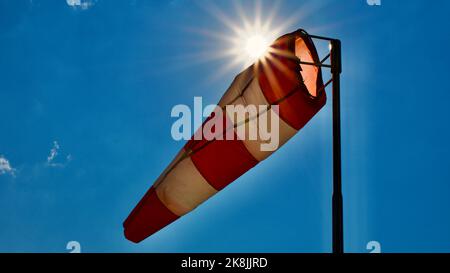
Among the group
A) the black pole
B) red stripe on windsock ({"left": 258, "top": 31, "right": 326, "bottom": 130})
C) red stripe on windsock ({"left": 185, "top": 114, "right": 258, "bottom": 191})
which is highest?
red stripe on windsock ({"left": 258, "top": 31, "right": 326, "bottom": 130})

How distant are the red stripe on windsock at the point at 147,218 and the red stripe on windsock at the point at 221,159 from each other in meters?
1.03

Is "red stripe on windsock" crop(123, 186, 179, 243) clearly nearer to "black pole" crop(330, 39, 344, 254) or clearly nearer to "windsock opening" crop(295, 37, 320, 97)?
"windsock opening" crop(295, 37, 320, 97)

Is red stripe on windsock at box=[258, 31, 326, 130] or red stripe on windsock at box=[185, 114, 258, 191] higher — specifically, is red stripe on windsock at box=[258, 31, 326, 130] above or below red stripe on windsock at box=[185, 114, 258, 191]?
above

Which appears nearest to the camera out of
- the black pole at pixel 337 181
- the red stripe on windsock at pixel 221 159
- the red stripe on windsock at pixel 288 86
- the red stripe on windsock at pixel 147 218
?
the black pole at pixel 337 181

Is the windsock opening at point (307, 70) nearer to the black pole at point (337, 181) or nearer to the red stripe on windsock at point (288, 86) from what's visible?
the red stripe on windsock at point (288, 86)

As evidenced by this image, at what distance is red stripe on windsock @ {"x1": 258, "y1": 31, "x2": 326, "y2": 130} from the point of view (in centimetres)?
516

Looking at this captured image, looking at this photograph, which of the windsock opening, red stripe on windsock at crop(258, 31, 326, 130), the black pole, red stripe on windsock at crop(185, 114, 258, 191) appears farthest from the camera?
red stripe on windsock at crop(185, 114, 258, 191)

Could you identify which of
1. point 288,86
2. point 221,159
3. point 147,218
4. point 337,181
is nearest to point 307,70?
point 288,86

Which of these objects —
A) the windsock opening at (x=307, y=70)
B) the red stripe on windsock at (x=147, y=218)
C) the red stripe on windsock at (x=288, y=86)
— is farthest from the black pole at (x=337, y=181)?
the red stripe on windsock at (x=147, y=218)

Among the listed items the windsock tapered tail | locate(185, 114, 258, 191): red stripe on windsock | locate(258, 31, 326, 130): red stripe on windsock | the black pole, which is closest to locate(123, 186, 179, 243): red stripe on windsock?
the windsock tapered tail

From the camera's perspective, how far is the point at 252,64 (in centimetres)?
571

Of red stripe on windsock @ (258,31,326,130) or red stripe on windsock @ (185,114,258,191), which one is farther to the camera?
red stripe on windsock @ (185,114,258,191)

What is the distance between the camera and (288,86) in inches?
204

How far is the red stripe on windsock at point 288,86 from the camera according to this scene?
516 cm
